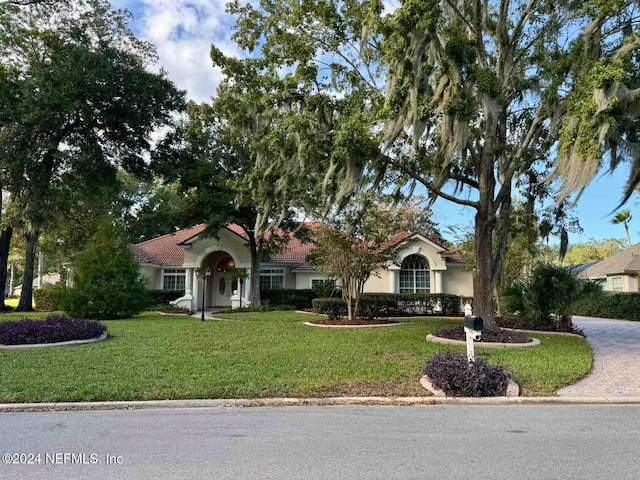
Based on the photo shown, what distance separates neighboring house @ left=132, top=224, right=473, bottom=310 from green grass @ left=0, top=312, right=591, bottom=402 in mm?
12463

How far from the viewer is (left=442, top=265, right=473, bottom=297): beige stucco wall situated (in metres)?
25.7

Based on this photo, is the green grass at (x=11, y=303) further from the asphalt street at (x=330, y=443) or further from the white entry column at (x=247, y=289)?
the asphalt street at (x=330, y=443)

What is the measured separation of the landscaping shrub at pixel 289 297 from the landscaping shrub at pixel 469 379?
1844 cm

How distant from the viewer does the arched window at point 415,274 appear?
25109 millimetres

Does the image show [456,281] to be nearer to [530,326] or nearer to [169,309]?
[530,326]

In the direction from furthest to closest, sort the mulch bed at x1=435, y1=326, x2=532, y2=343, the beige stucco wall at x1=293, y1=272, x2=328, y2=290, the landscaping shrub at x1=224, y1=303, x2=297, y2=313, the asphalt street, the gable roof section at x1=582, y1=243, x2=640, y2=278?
the gable roof section at x1=582, y1=243, x2=640, y2=278, the beige stucco wall at x1=293, y1=272, x2=328, y2=290, the landscaping shrub at x1=224, y1=303, x2=297, y2=313, the mulch bed at x1=435, y1=326, x2=532, y2=343, the asphalt street

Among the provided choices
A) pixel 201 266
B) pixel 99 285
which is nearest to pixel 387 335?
pixel 99 285

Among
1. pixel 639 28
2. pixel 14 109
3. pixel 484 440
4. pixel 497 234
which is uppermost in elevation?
pixel 14 109

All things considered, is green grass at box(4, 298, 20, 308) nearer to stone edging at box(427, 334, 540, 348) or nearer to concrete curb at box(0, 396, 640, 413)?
concrete curb at box(0, 396, 640, 413)

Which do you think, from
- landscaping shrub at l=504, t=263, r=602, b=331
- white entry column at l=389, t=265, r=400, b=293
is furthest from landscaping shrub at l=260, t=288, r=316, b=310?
landscaping shrub at l=504, t=263, r=602, b=331

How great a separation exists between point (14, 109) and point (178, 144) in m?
7.07

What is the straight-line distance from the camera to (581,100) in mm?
8938

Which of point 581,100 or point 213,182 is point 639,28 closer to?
point 581,100

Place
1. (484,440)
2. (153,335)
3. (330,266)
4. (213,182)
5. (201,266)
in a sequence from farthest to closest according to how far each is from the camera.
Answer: (201,266) → (213,182) → (330,266) → (153,335) → (484,440)
